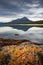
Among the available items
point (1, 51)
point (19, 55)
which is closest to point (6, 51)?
point (1, 51)

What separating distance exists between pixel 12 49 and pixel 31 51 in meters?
1.26

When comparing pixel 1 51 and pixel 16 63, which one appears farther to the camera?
pixel 1 51

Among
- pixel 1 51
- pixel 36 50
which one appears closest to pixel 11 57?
pixel 1 51

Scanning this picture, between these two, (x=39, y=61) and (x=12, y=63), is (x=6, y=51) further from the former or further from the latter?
(x=39, y=61)

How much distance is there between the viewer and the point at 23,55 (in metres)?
8.74

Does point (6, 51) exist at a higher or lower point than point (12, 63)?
higher

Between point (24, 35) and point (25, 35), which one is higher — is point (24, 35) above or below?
above

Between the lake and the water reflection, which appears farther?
the lake

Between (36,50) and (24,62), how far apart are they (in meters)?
1.27

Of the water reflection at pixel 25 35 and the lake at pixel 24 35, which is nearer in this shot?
the water reflection at pixel 25 35

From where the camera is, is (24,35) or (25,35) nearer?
(24,35)

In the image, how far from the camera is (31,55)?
869 centimetres

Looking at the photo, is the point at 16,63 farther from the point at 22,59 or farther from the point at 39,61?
the point at 39,61

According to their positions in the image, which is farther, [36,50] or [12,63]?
Result: [36,50]
